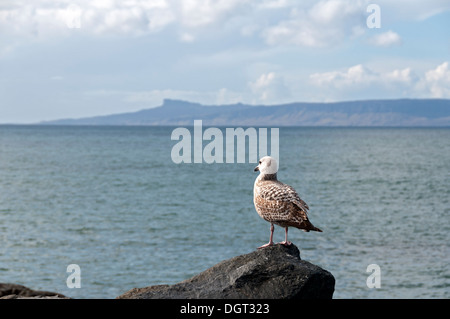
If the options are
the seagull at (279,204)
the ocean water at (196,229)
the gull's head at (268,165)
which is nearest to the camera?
the seagull at (279,204)

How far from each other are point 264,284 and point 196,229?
3244cm

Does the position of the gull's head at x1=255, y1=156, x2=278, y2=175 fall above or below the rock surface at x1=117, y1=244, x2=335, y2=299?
above

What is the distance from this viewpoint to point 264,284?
315 inches

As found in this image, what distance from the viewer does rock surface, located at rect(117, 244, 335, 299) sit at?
25.8 ft

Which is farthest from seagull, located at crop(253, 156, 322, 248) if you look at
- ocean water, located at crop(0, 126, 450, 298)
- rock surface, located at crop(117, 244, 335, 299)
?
ocean water, located at crop(0, 126, 450, 298)

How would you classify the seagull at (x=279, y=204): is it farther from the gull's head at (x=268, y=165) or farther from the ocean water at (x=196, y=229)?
the ocean water at (x=196, y=229)

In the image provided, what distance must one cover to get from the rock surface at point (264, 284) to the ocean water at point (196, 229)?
60.6 ft

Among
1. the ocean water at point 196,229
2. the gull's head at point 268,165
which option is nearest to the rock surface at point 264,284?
the gull's head at point 268,165

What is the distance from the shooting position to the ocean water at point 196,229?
2872 cm

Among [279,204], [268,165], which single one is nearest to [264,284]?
[279,204]

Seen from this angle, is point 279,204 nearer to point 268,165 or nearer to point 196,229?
point 268,165

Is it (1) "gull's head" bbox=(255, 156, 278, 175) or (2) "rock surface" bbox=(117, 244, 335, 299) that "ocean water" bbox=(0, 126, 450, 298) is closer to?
(2) "rock surface" bbox=(117, 244, 335, 299)

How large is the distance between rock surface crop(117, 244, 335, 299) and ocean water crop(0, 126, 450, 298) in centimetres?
1848
